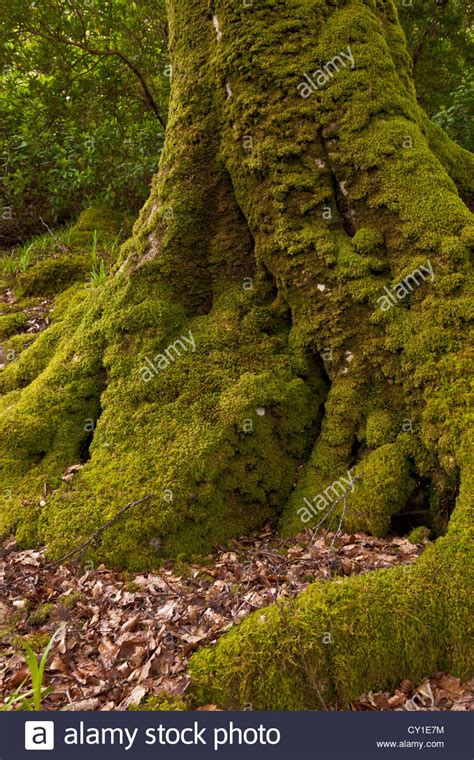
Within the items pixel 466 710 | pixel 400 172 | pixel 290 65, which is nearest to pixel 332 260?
pixel 400 172

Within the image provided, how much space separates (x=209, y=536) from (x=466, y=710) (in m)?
1.93

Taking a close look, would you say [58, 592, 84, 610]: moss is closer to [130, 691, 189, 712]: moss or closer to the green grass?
the green grass

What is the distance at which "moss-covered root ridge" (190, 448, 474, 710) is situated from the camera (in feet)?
8.57

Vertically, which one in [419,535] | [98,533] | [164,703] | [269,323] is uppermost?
[269,323]

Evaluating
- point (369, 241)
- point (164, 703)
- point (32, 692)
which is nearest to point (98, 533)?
point (32, 692)

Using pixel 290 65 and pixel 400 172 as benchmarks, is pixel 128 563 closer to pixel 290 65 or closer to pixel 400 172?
pixel 400 172

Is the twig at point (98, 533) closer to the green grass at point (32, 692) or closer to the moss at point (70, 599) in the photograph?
the moss at point (70, 599)

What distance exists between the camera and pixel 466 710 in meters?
2.57

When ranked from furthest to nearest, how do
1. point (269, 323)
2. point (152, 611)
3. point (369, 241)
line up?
1. point (269, 323)
2. point (369, 241)
3. point (152, 611)

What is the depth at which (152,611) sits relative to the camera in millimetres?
3340

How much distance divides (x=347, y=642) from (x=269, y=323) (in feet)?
8.45

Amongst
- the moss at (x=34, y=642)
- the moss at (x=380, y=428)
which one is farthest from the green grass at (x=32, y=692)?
the moss at (x=380, y=428)

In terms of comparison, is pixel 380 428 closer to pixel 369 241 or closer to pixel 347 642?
pixel 369 241

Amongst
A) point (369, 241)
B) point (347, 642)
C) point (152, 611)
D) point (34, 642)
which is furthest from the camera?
point (369, 241)
